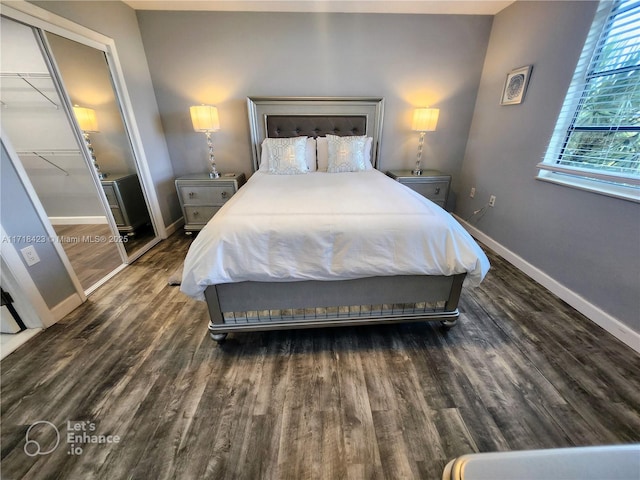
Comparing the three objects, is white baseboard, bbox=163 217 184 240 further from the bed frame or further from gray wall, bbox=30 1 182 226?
the bed frame

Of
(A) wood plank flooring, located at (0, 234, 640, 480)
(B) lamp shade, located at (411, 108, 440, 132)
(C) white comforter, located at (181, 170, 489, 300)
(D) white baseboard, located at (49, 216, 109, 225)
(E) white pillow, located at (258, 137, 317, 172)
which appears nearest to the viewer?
(A) wood plank flooring, located at (0, 234, 640, 480)

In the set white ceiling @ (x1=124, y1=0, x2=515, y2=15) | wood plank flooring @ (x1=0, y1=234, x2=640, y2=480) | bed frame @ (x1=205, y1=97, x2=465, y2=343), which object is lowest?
wood plank flooring @ (x1=0, y1=234, x2=640, y2=480)

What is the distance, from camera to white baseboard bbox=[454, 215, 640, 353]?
156 cm

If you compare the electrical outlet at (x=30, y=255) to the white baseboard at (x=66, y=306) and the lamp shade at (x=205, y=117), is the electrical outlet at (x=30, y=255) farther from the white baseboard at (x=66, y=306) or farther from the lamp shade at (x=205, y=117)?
the lamp shade at (x=205, y=117)

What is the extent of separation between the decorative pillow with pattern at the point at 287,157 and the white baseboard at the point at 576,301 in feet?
7.45

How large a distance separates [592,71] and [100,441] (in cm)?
370

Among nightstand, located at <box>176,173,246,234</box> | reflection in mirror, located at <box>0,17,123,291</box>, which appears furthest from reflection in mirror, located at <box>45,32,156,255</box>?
nightstand, located at <box>176,173,246,234</box>

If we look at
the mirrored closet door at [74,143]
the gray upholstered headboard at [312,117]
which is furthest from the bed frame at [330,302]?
the gray upholstered headboard at [312,117]

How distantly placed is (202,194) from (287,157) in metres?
1.14

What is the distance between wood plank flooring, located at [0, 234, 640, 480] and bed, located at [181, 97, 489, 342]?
0.55ft

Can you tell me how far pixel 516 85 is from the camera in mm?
2420

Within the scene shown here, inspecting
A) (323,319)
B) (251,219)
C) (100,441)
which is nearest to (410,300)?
(323,319)

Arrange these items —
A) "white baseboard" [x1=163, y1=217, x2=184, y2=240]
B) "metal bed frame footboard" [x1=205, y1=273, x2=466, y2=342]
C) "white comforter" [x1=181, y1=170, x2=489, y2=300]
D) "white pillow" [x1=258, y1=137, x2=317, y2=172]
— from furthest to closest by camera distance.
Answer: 1. "white baseboard" [x1=163, y1=217, x2=184, y2=240]
2. "white pillow" [x1=258, y1=137, x2=317, y2=172]
3. "metal bed frame footboard" [x1=205, y1=273, x2=466, y2=342]
4. "white comforter" [x1=181, y1=170, x2=489, y2=300]

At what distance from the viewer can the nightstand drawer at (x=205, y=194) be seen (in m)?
2.93
